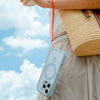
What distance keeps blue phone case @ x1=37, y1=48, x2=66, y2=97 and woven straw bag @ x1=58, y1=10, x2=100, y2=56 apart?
0.08m

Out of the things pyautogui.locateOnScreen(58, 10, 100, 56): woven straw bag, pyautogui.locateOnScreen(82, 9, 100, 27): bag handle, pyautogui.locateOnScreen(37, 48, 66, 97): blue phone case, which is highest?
pyautogui.locateOnScreen(82, 9, 100, 27): bag handle

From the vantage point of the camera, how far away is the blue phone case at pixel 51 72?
856mm

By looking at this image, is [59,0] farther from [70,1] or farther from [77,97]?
[77,97]

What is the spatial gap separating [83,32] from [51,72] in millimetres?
230

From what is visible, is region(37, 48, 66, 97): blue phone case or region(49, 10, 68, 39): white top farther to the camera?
region(49, 10, 68, 39): white top

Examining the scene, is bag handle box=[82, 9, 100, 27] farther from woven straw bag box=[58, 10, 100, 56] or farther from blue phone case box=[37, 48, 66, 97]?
blue phone case box=[37, 48, 66, 97]

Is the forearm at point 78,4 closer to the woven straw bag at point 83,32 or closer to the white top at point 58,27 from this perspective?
the woven straw bag at point 83,32

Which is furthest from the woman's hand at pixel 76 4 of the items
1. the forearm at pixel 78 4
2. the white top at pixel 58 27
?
the white top at pixel 58 27

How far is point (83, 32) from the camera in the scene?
0.85 m

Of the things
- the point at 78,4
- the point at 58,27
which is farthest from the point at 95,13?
the point at 58,27

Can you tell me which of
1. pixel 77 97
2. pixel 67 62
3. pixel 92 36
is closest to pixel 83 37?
pixel 92 36

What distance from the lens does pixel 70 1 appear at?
0.88 metres

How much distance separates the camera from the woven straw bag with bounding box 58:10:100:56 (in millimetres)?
841

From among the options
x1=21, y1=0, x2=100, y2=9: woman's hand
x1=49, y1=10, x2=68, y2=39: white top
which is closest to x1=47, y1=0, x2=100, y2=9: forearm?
x1=21, y1=0, x2=100, y2=9: woman's hand
